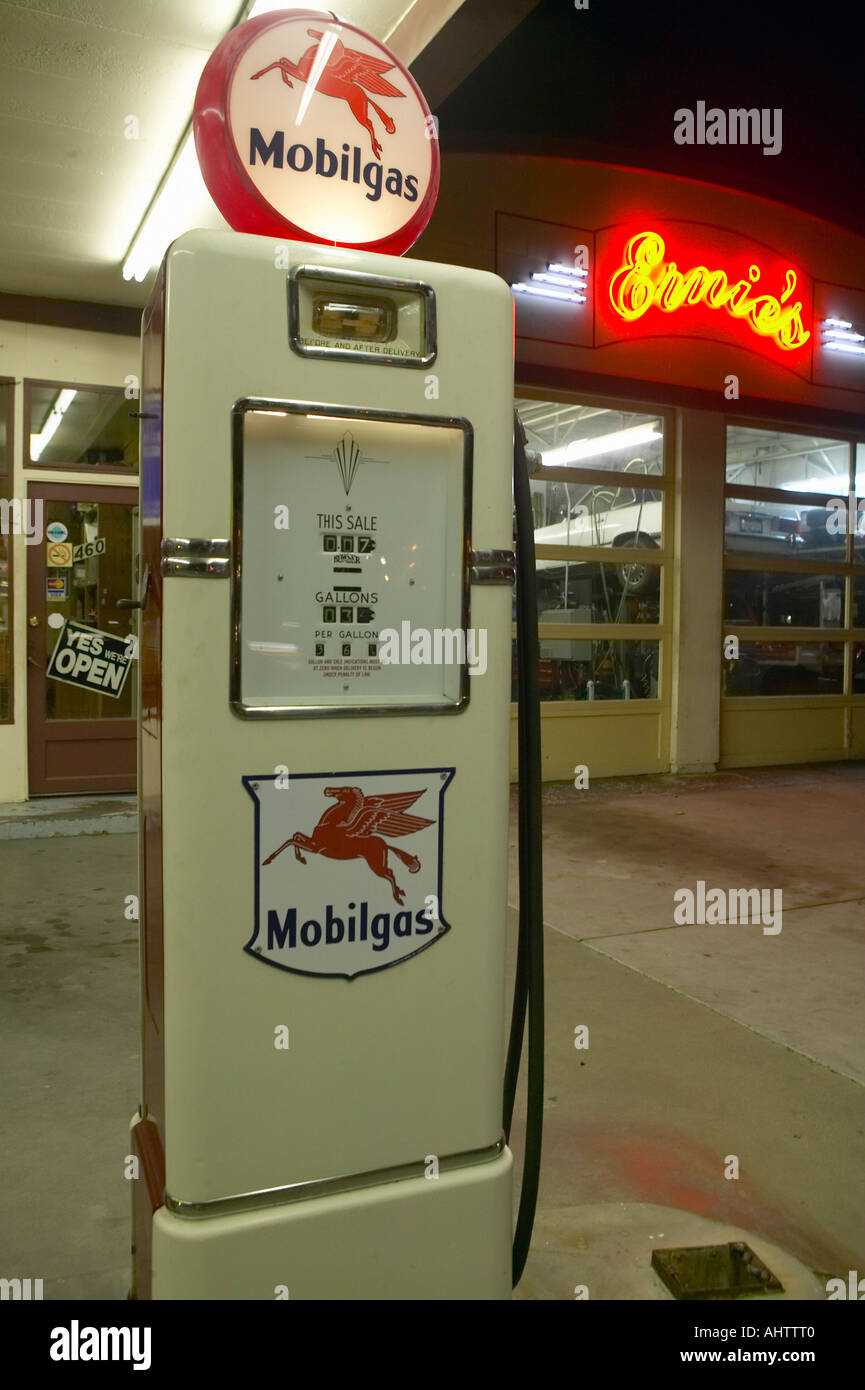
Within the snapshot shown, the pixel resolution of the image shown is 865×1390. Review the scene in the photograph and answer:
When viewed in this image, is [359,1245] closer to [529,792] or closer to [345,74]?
[529,792]

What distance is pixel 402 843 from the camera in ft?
5.51

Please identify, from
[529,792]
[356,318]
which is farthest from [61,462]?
[529,792]

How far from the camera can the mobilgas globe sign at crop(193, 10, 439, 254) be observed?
5.48 ft

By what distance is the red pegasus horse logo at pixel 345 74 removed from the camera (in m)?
1.71

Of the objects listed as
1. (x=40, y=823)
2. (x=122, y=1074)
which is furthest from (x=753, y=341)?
(x=122, y=1074)

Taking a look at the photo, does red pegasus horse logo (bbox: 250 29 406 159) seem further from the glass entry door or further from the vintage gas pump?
the glass entry door

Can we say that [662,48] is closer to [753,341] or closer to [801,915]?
[753,341]

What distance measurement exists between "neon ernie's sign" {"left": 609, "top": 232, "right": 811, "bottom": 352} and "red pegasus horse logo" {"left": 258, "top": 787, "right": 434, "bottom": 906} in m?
7.48

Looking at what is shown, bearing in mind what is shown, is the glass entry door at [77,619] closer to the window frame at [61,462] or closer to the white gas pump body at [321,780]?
the window frame at [61,462]

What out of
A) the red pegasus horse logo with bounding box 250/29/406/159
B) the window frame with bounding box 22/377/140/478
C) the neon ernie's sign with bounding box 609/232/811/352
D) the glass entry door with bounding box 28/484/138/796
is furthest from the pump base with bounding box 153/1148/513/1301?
the neon ernie's sign with bounding box 609/232/811/352

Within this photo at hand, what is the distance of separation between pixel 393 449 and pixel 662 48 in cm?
868

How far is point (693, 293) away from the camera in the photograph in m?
8.59

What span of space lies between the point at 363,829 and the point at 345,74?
49.8 inches

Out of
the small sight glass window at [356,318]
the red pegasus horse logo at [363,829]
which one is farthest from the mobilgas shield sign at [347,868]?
the small sight glass window at [356,318]
